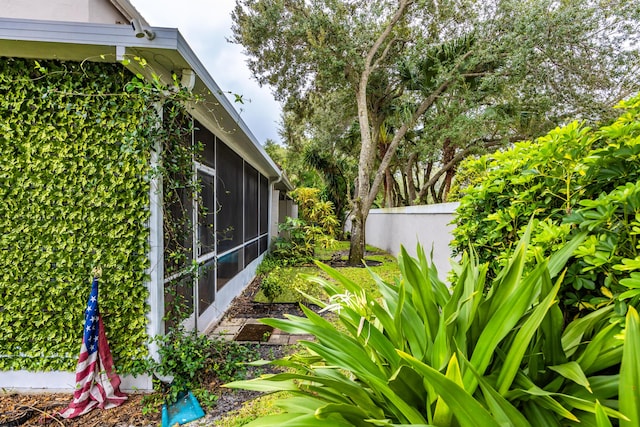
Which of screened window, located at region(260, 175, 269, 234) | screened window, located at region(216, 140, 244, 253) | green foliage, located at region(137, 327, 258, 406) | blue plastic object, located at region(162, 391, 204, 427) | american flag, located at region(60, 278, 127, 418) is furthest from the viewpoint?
screened window, located at region(260, 175, 269, 234)

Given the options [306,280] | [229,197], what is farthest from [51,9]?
[306,280]

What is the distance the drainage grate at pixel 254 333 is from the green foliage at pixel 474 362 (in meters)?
2.50

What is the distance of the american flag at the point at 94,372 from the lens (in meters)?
2.47

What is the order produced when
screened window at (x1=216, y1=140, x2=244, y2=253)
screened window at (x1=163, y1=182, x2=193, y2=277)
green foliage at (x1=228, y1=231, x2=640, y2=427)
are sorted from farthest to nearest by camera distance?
screened window at (x1=216, y1=140, x2=244, y2=253)
screened window at (x1=163, y1=182, x2=193, y2=277)
green foliage at (x1=228, y1=231, x2=640, y2=427)

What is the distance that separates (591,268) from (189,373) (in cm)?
288

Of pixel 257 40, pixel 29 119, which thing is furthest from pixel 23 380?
pixel 257 40

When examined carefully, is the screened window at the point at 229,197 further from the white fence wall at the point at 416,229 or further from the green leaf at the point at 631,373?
the green leaf at the point at 631,373

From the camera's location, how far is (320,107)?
1096cm

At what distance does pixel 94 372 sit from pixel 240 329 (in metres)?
1.88

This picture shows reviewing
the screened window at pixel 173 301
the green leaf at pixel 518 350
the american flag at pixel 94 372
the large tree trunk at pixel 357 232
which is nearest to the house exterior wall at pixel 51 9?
the screened window at pixel 173 301

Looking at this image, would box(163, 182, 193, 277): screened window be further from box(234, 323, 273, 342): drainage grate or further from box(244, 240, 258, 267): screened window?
box(244, 240, 258, 267): screened window

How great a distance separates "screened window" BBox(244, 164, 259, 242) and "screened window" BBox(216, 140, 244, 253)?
0.42m

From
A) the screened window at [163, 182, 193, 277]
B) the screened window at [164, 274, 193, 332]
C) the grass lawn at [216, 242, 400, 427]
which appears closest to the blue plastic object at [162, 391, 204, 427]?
the grass lawn at [216, 242, 400, 427]

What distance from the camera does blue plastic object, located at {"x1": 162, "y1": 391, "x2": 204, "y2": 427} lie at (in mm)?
2355
